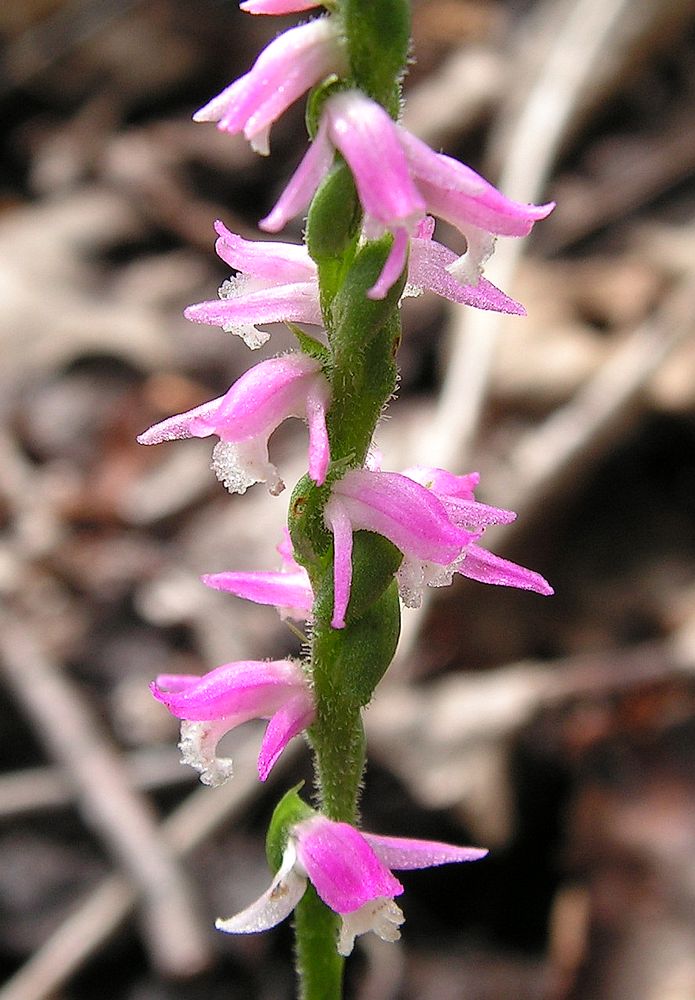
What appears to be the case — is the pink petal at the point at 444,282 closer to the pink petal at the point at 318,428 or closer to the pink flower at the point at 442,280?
the pink flower at the point at 442,280

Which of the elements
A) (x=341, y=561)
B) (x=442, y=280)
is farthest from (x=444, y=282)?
(x=341, y=561)

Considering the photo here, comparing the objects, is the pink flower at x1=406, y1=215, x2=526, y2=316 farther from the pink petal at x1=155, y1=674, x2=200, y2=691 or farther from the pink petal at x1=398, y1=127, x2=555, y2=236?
the pink petal at x1=155, y1=674, x2=200, y2=691

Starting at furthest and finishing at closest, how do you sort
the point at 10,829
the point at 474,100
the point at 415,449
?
the point at 474,100, the point at 415,449, the point at 10,829

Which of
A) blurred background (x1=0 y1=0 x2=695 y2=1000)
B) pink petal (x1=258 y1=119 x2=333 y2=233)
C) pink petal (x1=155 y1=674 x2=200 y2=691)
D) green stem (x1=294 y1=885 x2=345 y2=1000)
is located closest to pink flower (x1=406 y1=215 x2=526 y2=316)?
pink petal (x1=258 y1=119 x2=333 y2=233)

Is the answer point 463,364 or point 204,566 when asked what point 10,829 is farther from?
point 463,364

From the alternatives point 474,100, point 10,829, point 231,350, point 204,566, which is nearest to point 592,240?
point 474,100

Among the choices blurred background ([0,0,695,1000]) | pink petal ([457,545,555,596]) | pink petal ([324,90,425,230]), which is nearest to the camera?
pink petal ([324,90,425,230])
